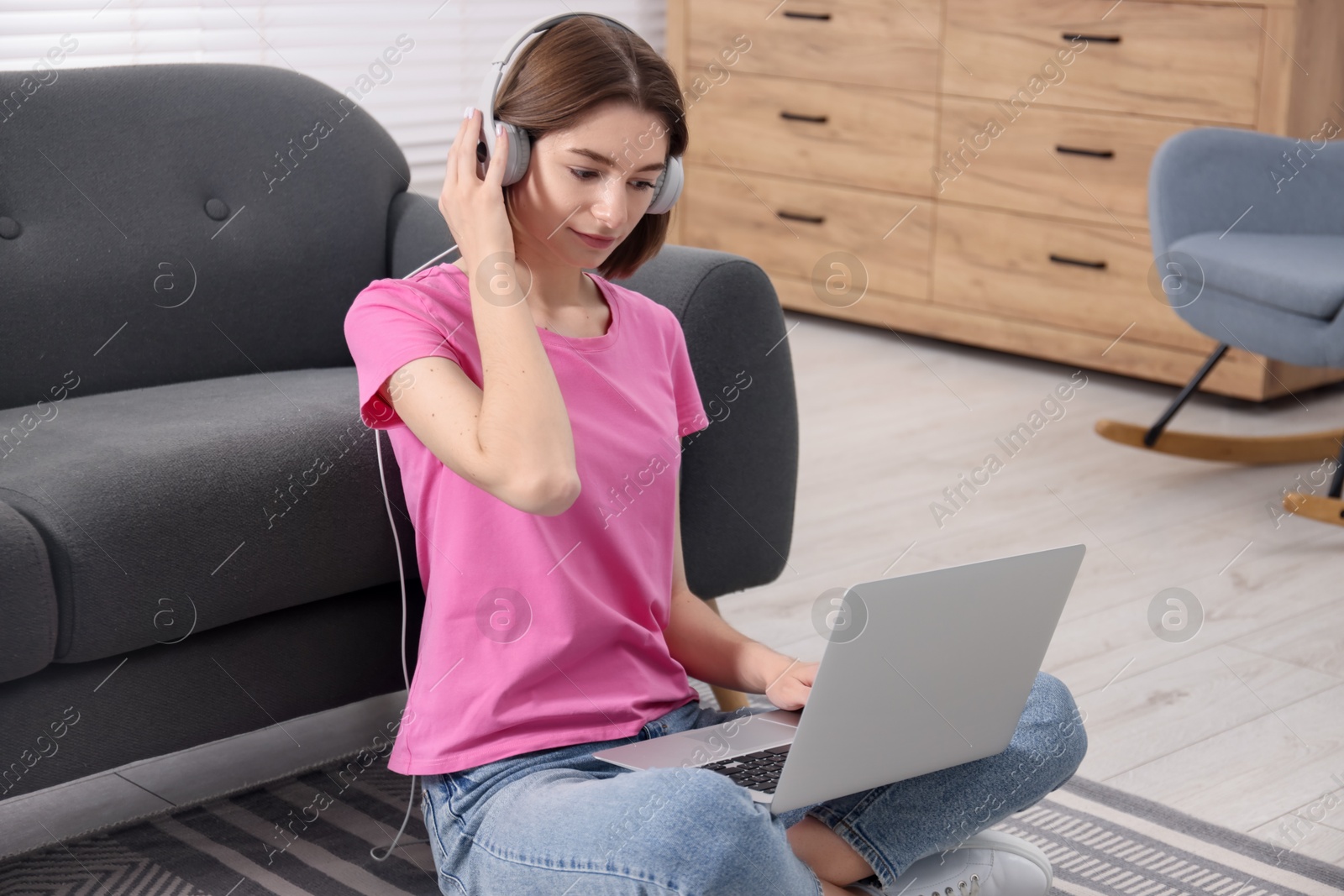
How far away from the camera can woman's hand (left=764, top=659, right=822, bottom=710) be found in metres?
1.23

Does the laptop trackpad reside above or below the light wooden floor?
above

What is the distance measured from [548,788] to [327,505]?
498 mm

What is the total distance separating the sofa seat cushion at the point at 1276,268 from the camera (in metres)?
2.53

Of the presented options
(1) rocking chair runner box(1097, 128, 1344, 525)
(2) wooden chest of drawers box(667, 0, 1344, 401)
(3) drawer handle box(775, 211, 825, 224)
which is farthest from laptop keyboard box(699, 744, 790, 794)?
(3) drawer handle box(775, 211, 825, 224)

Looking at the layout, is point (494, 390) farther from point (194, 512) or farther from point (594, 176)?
point (194, 512)

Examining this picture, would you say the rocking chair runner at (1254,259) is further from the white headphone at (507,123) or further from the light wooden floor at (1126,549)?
the white headphone at (507,123)

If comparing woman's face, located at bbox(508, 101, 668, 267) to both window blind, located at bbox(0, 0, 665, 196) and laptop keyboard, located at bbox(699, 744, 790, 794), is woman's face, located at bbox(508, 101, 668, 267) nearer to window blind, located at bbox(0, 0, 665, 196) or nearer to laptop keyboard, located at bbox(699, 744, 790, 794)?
laptop keyboard, located at bbox(699, 744, 790, 794)

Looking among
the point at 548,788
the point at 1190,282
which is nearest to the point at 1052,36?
the point at 1190,282

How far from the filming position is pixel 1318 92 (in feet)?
10.1

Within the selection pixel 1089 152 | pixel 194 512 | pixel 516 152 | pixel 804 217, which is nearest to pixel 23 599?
pixel 194 512

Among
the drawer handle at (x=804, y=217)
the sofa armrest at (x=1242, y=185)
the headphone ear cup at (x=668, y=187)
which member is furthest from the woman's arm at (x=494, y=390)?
the drawer handle at (x=804, y=217)

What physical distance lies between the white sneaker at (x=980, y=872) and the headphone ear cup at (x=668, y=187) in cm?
61

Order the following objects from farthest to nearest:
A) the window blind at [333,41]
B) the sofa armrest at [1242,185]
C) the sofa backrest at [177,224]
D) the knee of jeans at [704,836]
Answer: the window blind at [333,41] < the sofa armrest at [1242,185] < the sofa backrest at [177,224] < the knee of jeans at [704,836]

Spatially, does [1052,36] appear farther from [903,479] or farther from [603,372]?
[603,372]
